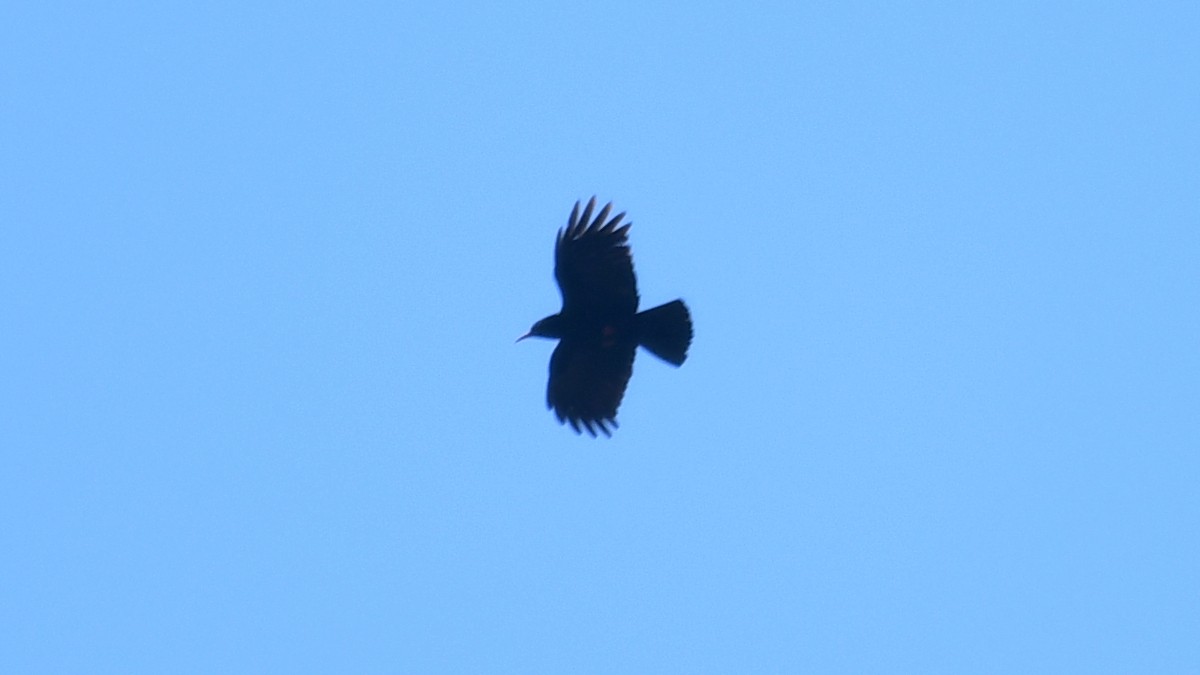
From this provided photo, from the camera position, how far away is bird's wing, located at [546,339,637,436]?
19.4 metres

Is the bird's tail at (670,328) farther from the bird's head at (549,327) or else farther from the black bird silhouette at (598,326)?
the bird's head at (549,327)

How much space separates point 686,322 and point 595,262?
0.91 meters

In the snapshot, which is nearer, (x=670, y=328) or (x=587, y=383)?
(x=670, y=328)

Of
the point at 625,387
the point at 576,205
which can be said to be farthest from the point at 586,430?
the point at 576,205

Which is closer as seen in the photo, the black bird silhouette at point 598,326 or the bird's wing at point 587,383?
the black bird silhouette at point 598,326

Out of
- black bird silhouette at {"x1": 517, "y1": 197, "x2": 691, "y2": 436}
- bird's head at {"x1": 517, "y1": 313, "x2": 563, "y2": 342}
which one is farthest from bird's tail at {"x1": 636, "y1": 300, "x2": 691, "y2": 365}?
bird's head at {"x1": 517, "y1": 313, "x2": 563, "y2": 342}

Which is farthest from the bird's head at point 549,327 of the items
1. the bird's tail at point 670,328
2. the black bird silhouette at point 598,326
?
the bird's tail at point 670,328

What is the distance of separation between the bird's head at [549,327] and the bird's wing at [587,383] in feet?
0.38

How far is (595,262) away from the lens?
742 inches

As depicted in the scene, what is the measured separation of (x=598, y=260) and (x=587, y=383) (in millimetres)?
1243

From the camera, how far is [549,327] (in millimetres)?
19406

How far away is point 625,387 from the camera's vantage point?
19.5m

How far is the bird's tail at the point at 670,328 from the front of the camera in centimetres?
1886

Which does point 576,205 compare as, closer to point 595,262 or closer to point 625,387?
point 595,262
